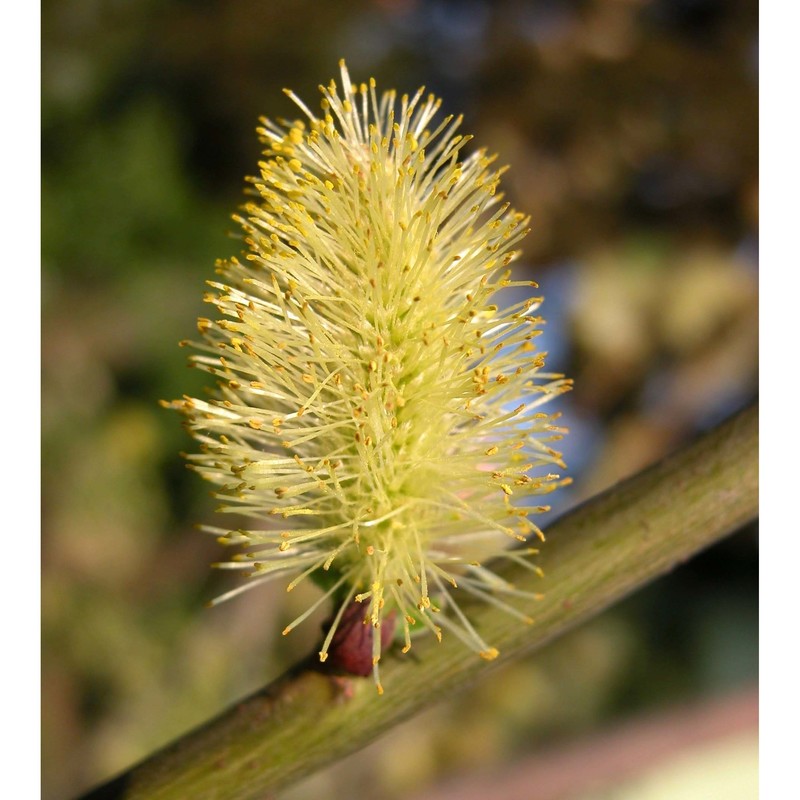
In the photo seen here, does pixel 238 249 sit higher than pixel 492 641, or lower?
higher

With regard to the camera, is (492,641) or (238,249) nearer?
(492,641)

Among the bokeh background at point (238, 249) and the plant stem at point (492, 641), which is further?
the bokeh background at point (238, 249)

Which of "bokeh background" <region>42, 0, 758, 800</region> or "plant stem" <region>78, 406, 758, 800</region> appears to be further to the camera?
"bokeh background" <region>42, 0, 758, 800</region>
